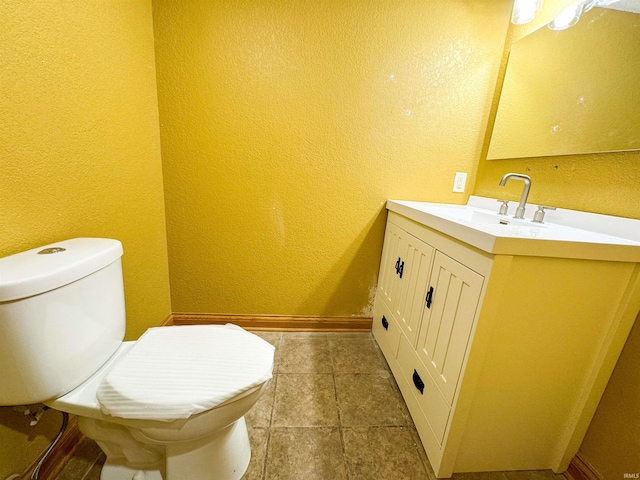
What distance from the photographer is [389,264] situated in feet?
4.66

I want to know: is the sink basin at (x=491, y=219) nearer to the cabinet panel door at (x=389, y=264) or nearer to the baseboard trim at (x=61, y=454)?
the cabinet panel door at (x=389, y=264)

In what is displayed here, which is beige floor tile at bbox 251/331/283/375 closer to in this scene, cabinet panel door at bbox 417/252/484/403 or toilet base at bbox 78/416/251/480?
toilet base at bbox 78/416/251/480

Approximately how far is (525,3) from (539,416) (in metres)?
1.79

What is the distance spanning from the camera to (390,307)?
1.36 m

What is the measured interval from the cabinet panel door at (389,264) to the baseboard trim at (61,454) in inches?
52.5

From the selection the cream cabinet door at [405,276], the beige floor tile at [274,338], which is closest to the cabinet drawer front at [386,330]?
the cream cabinet door at [405,276]

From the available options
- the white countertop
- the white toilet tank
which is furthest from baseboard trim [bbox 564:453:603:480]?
the white toilet tank

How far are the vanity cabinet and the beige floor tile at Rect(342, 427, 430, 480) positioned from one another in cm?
6

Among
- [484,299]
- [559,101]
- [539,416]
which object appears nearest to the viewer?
[484,299]

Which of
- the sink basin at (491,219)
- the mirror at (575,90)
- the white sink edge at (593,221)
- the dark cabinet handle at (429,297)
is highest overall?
the mirror at (575,90)

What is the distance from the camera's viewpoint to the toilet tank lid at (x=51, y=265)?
0.50 m

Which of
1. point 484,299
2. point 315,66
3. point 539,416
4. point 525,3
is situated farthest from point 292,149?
point 539,416

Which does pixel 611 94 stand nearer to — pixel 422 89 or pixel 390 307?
pixel 422 89

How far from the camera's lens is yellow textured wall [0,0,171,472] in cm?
65
